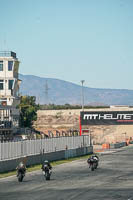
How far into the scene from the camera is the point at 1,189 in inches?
1154

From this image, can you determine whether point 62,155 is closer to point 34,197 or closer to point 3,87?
point 34,197

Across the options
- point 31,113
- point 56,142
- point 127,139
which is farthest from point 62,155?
point 127,139

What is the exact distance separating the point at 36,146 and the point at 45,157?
8.49ft

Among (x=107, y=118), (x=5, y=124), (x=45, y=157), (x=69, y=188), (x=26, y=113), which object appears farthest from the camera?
(x=107, y=118)

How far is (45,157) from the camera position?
51.8m

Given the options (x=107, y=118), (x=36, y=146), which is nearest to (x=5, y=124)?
(x=36, y=146)

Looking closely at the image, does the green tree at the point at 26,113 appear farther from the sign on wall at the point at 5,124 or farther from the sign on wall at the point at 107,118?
the sign on wall at the point at 5,124

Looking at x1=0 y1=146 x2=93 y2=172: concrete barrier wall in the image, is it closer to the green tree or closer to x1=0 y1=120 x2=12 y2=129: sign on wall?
x1=0 y1=120 x2=12 y2=129: sign on wall

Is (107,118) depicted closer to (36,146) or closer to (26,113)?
(26,113)

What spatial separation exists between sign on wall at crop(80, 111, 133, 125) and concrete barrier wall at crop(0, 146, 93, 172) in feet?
168

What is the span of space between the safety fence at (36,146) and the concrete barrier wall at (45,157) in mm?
449

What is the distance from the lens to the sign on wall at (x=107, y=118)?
123m

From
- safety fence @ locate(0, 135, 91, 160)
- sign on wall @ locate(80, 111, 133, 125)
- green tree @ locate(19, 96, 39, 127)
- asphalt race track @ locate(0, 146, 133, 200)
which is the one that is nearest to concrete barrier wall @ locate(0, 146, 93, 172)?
safety fence @ locate(0, 135, 91, 160)

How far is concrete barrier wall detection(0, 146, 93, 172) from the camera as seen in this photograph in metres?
40.7
